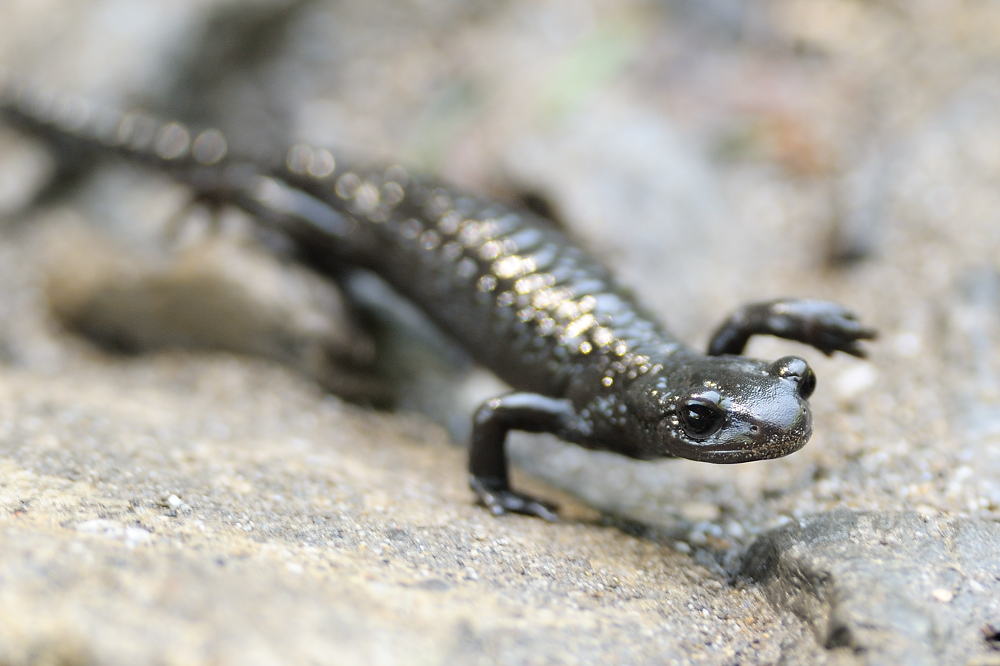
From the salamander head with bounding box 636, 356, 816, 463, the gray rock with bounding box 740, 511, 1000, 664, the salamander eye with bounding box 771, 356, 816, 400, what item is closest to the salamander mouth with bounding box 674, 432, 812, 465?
the salamander head with bounding box 636, 356, 816, 463

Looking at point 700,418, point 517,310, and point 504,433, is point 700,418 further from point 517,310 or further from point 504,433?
point 517,310

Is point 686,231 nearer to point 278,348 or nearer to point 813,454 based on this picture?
point 813,454

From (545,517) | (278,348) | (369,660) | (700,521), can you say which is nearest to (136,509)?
(369,660)

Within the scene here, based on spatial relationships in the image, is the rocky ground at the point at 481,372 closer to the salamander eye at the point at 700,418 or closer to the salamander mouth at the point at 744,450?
the salamander mouth at the point at 744,450

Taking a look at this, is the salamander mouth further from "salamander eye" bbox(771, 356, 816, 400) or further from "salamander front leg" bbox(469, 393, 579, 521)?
"salamander front leg" bbox(469, 393, 579, 521)

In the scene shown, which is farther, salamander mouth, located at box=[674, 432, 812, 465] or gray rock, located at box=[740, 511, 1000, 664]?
salamander mouth, located at box=[674, 432, 812, 465]

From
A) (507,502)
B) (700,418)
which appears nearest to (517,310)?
(507,502)

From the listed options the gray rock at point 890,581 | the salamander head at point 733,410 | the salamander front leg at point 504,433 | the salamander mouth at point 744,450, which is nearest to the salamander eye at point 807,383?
the salamander head at point 733,410
